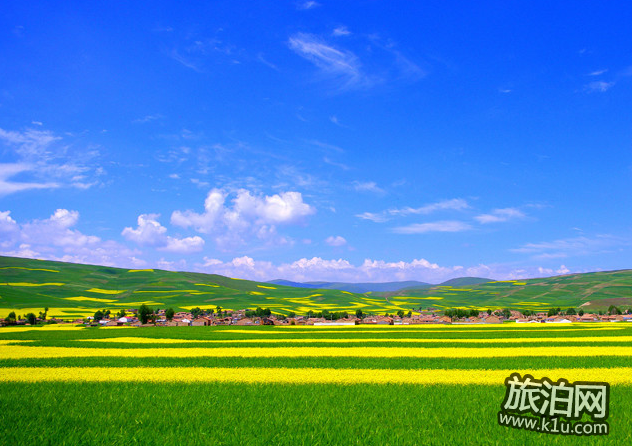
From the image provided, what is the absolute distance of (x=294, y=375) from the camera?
25828mm

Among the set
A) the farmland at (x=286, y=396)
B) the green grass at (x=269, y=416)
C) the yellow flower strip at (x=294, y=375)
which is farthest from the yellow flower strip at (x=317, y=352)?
the green grass at (x=269, y=416)

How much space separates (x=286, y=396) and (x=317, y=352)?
20.3 m

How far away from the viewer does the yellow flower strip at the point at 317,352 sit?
35719 mm

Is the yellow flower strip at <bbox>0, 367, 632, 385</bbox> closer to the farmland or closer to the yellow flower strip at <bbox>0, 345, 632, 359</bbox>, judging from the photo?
the farmland

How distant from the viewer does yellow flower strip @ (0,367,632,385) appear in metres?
23.6

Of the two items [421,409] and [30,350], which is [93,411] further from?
[30,350]

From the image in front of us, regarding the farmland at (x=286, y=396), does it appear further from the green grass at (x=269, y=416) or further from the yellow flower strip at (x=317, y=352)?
the yellow flower strip at (x=317, y=352)

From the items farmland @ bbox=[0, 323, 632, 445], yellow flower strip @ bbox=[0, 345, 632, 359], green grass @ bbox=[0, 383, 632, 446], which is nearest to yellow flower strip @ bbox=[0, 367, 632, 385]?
farmland @ bbox=[0, 323, 632, 445]

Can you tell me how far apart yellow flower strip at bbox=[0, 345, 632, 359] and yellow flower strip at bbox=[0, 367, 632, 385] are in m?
7.77

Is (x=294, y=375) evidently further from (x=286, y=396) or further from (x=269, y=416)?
(x=269, y=416)

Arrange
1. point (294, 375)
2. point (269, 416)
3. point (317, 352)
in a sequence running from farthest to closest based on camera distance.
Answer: point (317, 352) < point (294, 375) < point (269, 416)

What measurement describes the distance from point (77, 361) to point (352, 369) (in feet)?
65.2

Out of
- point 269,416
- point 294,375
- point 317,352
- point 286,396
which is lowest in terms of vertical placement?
point 317,352

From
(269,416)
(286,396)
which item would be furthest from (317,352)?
(269,416)
